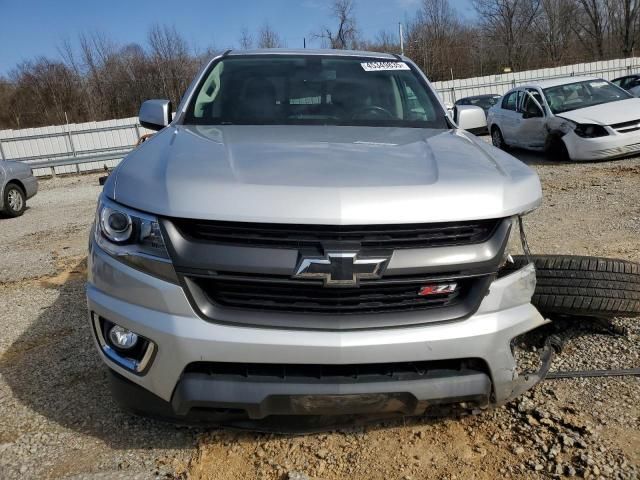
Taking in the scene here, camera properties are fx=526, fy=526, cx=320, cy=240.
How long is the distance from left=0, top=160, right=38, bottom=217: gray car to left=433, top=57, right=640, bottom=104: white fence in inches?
806

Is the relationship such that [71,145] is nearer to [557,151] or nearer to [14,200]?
[14,200]

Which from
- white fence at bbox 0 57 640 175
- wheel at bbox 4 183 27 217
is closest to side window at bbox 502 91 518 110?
wheel at bbox 4 183 27 217

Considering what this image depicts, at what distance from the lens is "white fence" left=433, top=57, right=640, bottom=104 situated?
26.4 meters

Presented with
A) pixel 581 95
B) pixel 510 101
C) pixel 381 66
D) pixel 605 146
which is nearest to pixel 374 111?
pixel 381 66

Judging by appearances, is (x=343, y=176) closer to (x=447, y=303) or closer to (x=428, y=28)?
(x=447, y=303)

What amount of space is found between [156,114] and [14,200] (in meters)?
7.99

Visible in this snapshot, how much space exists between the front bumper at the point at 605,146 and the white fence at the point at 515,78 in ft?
56.9

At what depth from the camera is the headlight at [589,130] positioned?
9.06m

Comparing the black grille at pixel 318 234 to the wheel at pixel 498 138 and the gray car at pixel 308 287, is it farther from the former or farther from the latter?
the wheel at pixel 498 138

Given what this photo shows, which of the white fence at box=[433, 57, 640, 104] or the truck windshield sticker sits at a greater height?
the truck windshield sticker

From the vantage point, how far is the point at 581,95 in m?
10.3

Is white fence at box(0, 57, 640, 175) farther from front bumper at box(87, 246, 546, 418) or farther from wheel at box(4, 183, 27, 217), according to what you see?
front bumper at box(87, 246, 546, 418)

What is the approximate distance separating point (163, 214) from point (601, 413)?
6.87 ft

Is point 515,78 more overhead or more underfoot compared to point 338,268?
more underfoot
